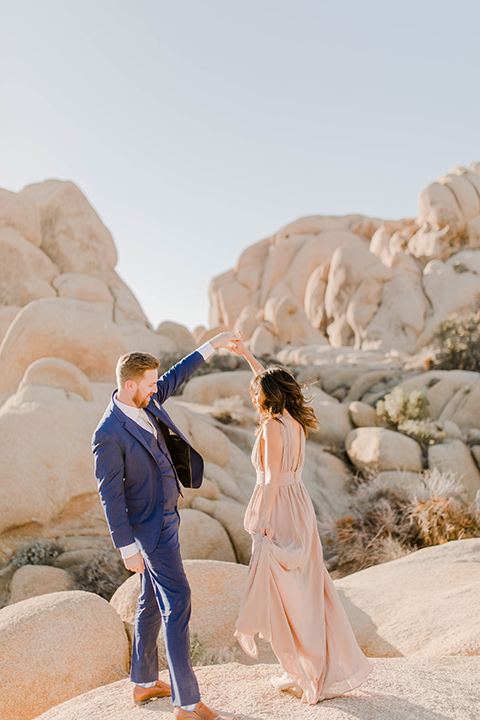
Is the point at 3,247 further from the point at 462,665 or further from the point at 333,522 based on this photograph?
the point at 462,665

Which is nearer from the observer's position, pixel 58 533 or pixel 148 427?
pixel 148 427

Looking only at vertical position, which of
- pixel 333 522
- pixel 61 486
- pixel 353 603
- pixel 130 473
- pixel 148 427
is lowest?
pixel 333 522

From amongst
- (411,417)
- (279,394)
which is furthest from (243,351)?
(411,417)

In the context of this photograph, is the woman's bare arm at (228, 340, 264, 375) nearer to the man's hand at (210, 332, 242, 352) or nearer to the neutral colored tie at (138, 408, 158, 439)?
the man's hand at (210, 332, 242, 352)

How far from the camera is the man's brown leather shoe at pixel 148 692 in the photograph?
139 inches

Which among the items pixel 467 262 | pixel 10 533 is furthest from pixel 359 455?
pixel 467 262

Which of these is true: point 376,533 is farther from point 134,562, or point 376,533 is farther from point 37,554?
point 134,562

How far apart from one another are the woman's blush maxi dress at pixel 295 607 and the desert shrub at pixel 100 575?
4180 mm

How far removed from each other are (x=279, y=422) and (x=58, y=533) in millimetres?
5636

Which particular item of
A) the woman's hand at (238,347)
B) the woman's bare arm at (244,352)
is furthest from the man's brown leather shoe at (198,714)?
the woman's hand at (238,347)

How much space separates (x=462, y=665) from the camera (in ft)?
13.4

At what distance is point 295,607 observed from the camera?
11.3 feet

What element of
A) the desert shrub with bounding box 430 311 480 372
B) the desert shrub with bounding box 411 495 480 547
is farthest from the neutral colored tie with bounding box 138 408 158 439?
the desert shrub with bounding box 430 311 480 372

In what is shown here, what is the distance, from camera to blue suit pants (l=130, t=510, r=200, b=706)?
10.5ft
